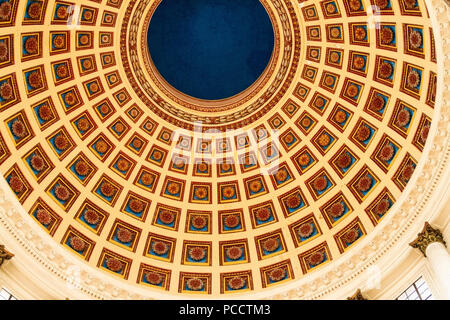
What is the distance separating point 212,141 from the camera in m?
25.4

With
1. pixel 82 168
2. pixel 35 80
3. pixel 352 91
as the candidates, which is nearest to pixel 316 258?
pixel 352 91

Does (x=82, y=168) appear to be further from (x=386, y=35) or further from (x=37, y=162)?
(x=386, y=35)

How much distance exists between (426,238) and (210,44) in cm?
1630

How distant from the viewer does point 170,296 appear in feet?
69.4

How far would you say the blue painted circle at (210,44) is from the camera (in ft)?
80.9

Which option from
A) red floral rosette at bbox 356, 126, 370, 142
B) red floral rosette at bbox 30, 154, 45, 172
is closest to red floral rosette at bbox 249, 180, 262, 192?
red floral rosette at bbox 356, 126, 370, 142

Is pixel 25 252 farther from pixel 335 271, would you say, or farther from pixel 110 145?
pixel 335 271

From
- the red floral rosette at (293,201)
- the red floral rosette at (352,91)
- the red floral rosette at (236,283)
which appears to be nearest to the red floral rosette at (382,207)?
the red floral rosette at (293,201)

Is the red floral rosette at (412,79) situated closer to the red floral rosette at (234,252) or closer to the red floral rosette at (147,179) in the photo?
the red floral rosette at (234,252)

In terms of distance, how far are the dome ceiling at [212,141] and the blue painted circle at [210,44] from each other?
901mm

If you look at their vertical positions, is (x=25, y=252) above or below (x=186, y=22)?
below
